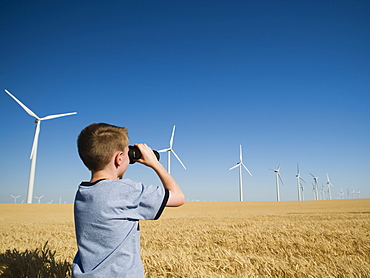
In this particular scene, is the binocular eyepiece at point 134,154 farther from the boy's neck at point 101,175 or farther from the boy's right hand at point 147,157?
the boy's neck at point 101,175

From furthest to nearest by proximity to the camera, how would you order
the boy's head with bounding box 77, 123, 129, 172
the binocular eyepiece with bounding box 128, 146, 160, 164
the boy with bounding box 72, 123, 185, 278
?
1. the binocular eyepiece with bounding box 128, 146, 160, 164
2. the boy's head with bounding box 77, 123, 129, 172
3. the boy with bounding box 72, 123, 185, 278

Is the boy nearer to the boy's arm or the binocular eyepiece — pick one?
the boy's arm

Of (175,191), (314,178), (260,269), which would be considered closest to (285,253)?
(260,269)

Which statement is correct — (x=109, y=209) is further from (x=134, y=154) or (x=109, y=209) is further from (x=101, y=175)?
(x=134, y=154)

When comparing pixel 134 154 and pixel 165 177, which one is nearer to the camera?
pixel 165 177

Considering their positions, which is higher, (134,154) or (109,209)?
(134,154)

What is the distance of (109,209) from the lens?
2340 mm

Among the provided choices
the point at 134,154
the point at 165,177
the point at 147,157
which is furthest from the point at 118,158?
the point at 165,177

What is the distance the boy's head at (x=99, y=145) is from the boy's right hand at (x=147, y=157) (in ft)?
0.55

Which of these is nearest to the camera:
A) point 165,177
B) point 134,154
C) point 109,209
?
point 109,209

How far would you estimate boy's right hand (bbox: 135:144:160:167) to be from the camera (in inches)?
102

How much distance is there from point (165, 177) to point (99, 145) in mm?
657

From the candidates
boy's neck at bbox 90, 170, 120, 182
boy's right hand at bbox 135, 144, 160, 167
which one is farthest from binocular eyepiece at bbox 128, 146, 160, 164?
boy's neck at bbox 90, 170, 120, 182

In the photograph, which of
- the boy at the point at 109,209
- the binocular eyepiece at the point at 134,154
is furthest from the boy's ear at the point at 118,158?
the binocular eyepiece at the point at 134,154
